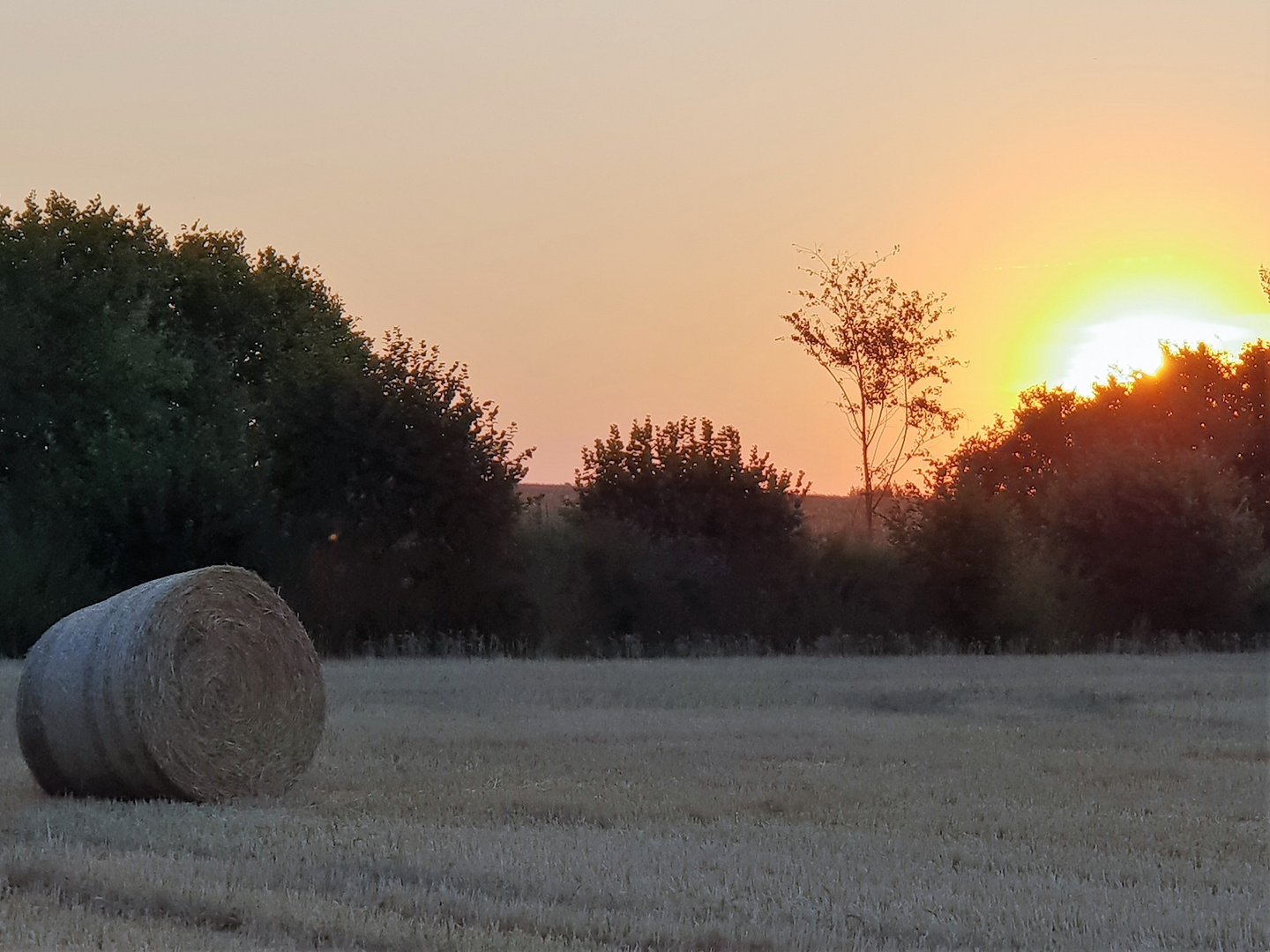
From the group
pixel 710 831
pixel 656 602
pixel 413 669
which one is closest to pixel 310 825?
pixel 710 831

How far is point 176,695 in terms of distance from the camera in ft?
37.4

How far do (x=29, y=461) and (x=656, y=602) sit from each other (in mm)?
14361

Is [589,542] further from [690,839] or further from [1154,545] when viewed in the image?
[690,839]

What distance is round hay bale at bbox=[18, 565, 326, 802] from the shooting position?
11086mm

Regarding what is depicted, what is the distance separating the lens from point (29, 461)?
3309cm

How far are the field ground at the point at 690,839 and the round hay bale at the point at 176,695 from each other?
1.26 feet

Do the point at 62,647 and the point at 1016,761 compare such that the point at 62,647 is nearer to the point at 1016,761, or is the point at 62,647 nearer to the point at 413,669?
the point at 1016,761

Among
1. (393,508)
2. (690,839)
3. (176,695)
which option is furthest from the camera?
(393,508)

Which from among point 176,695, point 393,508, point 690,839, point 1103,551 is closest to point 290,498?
point 393,508

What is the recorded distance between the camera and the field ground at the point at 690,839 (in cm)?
716

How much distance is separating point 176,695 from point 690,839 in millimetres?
4266

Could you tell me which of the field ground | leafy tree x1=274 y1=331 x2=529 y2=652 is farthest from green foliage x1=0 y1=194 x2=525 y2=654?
the field ground

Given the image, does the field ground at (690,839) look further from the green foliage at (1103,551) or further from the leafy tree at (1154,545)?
the leafy tree at (1154,545)

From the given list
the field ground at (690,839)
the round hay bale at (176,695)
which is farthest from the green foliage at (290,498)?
the round hay bale at (176,695)
